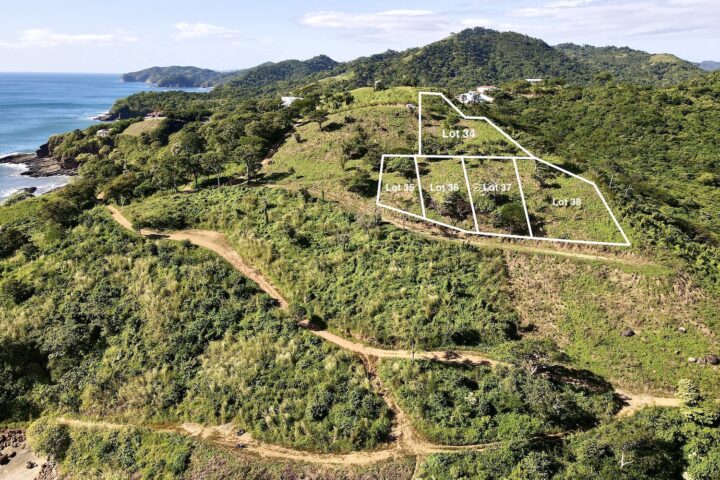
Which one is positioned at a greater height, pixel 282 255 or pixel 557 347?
pixel 282 255

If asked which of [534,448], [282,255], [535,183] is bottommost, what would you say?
[534,448]

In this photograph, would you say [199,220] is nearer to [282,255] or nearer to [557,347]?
[282,255]

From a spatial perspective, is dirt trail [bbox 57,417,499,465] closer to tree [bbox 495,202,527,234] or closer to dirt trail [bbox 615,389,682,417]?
dirt trail [bbox 615,389,682,417]

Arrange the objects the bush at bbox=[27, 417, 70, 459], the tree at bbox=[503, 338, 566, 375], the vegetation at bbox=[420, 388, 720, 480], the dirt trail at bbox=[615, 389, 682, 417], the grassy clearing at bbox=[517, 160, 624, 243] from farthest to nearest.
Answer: the grassy clearing at bbox=[517, 160, 624, 243]
the bush at bbox=[27, 417, 70, 459]
the tree at bbox=[503, 338, 566, 375]
the dirt trail at bbox=[615, 389, 682, 417]
the vegetation at bbox=[420, 388, 720, 480]

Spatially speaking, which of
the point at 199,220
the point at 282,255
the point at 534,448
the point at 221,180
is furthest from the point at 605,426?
the point at 221,180

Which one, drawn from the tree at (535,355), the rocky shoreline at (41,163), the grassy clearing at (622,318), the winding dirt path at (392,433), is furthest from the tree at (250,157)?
the rocky shoreline at (41,163)

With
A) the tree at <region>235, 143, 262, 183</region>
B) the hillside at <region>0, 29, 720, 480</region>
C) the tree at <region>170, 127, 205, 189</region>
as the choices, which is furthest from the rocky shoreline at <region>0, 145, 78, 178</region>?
the tree at <region>235, 143, 262, 183</region>

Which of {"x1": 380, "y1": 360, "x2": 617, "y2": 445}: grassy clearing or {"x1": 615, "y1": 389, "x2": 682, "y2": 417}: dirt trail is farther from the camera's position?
{"x1": 615, "y1": 389, "x2": 682, "y2": 417}: dirt trail

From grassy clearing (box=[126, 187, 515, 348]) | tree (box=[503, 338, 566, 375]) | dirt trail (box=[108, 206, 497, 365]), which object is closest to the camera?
tree (box=[503, 338, 566, 375])

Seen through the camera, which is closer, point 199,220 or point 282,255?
point 282,255
